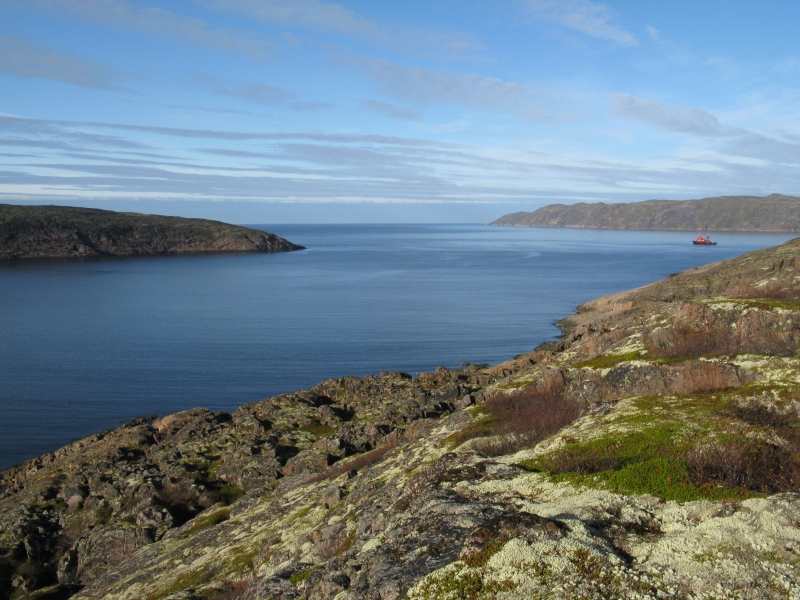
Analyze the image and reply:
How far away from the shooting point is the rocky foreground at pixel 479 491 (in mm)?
11703

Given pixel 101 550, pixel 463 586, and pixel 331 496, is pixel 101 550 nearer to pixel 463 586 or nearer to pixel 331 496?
pixel 331 496

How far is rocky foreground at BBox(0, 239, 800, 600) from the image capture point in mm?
11703

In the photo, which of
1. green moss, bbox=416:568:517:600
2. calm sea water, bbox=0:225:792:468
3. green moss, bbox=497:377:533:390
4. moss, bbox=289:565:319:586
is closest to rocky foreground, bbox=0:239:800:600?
green moss, bbox=416:568:517:600

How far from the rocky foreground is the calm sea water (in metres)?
11.8

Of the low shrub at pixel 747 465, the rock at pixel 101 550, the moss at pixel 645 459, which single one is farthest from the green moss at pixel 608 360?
the rock at pixel 101 550

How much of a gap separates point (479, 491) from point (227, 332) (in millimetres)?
70134

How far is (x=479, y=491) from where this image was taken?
15.9 metres

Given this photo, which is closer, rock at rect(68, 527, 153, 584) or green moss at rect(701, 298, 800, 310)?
rock at rect(68, 527, 153, 584)

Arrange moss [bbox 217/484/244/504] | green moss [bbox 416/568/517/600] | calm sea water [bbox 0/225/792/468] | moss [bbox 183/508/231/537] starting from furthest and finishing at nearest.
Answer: calm sea water [bbox 0/225/792/468]
moss [bbox 217/484/244/504]
moss [bbox 183/508/231/537]
green moss [bbox 416/568/517/600]

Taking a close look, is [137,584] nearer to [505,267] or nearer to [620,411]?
[620,411]

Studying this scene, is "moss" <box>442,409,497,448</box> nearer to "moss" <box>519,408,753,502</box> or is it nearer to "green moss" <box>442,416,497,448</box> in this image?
"green moss" <box>442,416,497,448</box>

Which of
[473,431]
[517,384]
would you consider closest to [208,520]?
[473,431]

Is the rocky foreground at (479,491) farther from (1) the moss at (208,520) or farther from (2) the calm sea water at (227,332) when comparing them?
(2) the calm sea water at (227,332)

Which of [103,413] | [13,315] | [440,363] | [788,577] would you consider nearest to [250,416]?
[103,413]
